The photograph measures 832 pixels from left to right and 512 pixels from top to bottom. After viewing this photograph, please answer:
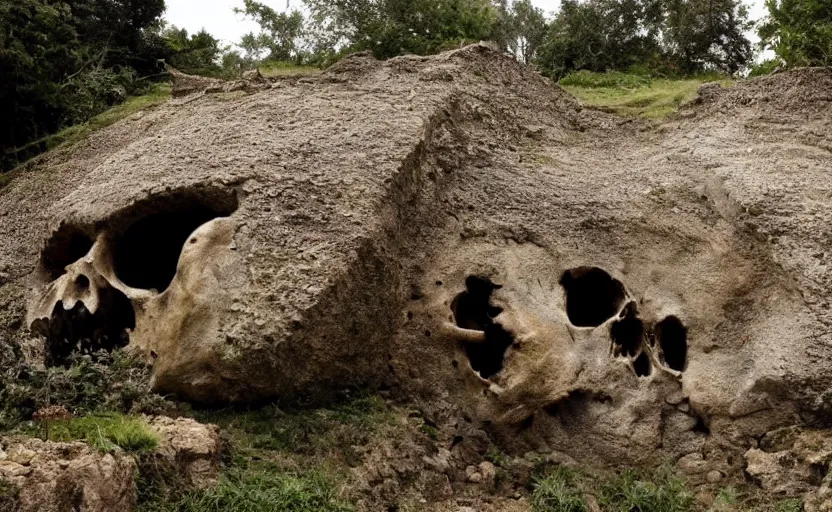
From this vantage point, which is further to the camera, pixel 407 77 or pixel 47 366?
pixel 407 77

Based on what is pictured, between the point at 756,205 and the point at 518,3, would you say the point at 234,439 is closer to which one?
the point at 756,205

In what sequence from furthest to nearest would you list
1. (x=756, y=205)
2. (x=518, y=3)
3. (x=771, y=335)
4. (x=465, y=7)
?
(x=518, y=3) < (x=465, y=7) < (x=756, y=205) < (x=771, y=335)

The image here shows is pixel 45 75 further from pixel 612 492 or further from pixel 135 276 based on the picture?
pixel 612 492

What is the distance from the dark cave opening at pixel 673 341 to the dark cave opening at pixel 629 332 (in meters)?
0.20

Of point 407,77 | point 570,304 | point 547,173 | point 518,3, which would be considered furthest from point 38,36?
point 518,3

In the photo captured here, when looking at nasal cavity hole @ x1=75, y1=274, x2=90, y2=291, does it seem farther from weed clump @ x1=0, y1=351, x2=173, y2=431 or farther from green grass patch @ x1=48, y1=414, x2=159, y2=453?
green grass patch @ x1=48, y1=414, x2=159, y2=453

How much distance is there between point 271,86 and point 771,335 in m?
6.98

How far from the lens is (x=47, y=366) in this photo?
8.95m

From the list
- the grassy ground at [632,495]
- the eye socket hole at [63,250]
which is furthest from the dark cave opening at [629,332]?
the eye socket hole at [63,250]

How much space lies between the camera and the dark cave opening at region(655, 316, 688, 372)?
9406 mm

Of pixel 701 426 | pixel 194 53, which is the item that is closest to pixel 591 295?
pixel 701 426

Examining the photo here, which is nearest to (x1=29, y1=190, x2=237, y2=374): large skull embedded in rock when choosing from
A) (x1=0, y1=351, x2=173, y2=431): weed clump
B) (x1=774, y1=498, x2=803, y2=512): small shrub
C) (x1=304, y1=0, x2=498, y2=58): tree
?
(x1=0, y1=351, x2=173, y2=431): weed clump

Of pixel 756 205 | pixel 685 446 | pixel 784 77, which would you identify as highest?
pixel 784 77

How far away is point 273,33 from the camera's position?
24.0m
